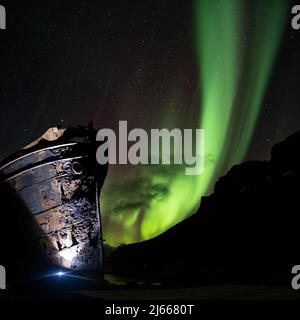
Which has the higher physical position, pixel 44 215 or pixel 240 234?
pixel 240 234

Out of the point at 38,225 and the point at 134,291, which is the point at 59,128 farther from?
the point at 134,291

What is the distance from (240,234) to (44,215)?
2128 centimetres

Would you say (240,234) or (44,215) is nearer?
(44,215)

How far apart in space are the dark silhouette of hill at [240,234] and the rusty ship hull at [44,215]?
926 centimetres

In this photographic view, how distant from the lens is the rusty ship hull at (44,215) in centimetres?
1359

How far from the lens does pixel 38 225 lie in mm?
13727

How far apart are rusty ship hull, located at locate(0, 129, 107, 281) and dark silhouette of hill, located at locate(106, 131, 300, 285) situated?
9.26 meters

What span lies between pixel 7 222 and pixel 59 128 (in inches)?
145

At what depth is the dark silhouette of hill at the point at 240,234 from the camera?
85.6 ft

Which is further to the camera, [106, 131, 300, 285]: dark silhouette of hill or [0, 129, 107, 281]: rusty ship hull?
[106, 131, 300, 285]: dark silhouette of hill

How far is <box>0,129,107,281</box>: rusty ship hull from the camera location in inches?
535

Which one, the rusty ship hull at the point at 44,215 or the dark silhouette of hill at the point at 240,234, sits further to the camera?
the dark silhouette of hill at the point at 240,234

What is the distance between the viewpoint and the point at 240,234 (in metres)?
31.8
